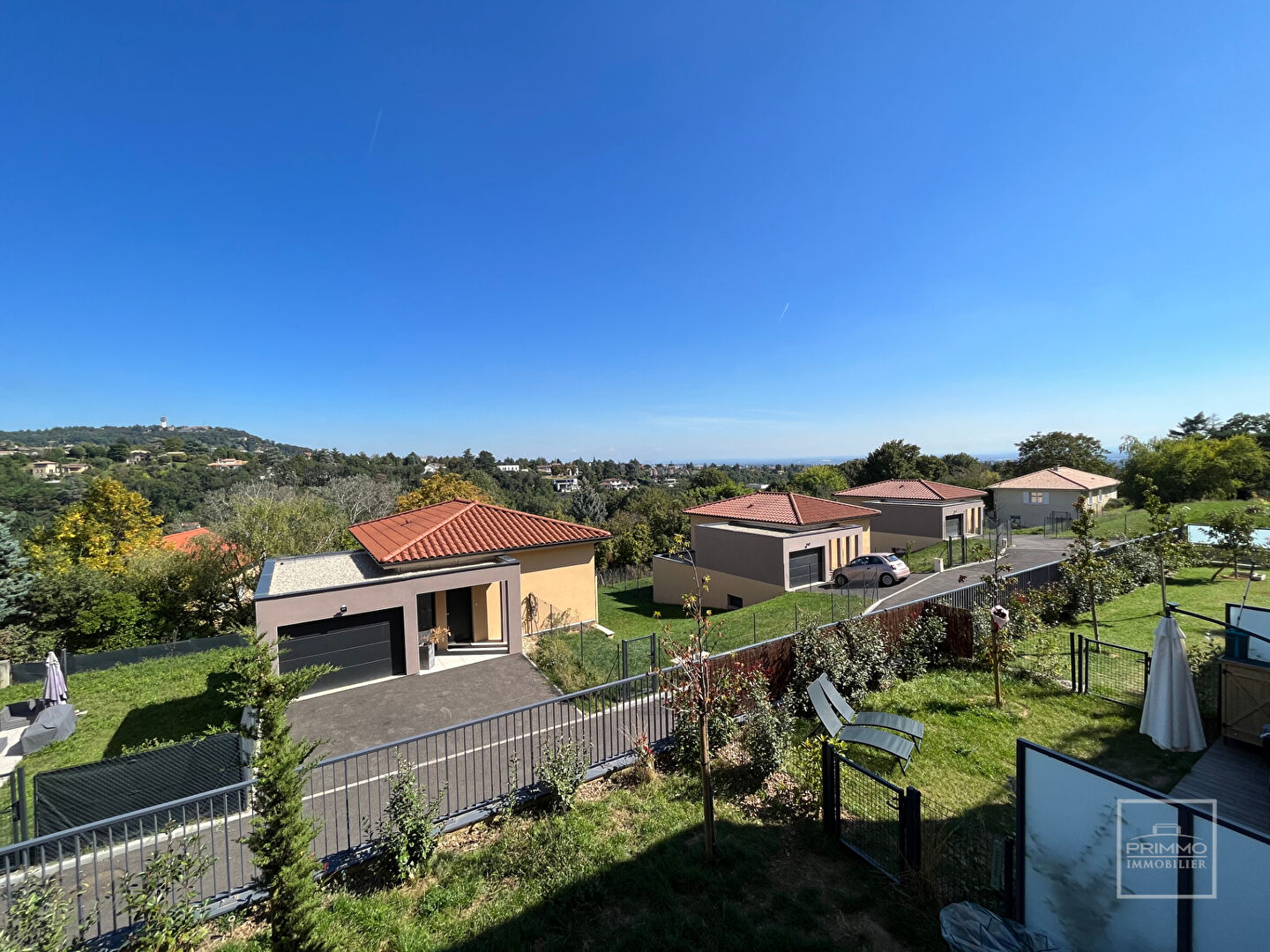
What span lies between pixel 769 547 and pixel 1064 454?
55093 millimetres

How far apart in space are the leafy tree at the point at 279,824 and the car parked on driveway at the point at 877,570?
69.6 ft

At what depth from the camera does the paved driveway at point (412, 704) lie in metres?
9.93

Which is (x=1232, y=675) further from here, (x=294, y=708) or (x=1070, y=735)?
(x=294, y=708)

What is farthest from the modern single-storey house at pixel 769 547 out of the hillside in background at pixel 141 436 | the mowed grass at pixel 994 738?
the hillside in background at pixel 141 436

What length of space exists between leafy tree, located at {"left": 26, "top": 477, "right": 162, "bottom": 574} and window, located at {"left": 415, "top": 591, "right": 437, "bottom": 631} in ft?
72.8

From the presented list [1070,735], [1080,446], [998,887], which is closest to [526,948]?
[998,887]

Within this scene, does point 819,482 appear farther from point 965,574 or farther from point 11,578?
point 11,578

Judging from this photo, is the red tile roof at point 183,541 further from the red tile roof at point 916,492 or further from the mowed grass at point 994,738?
the red tile roof at point 916,492

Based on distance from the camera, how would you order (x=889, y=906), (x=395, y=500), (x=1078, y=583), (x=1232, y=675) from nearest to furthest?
(x=889, y=906) < (x=1232, y=675) < (x=1078, y=583) < (x=395, y=500)

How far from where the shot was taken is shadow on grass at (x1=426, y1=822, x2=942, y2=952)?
4684 millimetres

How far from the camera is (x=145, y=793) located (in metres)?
6.86

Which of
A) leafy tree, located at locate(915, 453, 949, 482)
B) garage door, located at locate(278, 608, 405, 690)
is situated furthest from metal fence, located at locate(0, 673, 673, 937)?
leafy tree, located at locate(915, 453, 949, 482)

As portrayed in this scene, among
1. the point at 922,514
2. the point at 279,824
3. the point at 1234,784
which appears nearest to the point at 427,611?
the point at 279,824

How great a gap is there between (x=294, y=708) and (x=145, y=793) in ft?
15.0
